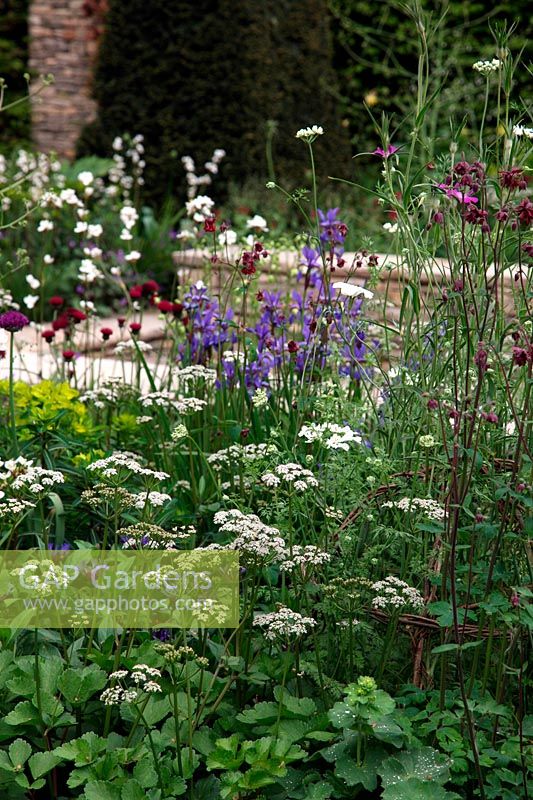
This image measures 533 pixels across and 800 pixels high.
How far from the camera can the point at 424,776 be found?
181 cm

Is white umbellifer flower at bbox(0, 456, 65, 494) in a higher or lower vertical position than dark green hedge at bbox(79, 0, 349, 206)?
lower

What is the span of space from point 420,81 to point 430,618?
4.12 feet

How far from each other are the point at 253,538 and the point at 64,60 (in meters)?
8.20

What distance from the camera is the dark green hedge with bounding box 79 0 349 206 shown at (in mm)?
7590

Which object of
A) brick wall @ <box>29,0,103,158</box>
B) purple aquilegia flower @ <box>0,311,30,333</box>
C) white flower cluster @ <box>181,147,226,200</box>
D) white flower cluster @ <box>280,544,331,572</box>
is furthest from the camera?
brick wall @ <box>29,0,103,158</box>

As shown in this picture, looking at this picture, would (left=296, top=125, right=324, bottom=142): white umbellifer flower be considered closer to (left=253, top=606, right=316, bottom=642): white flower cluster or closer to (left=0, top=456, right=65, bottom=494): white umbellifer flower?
(left=0, top=456, right=65, bottom=494): white umbellifer flower

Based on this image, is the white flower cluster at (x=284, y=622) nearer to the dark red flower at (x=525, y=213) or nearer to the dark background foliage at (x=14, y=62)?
the dark red flower at (x=525, y=213)

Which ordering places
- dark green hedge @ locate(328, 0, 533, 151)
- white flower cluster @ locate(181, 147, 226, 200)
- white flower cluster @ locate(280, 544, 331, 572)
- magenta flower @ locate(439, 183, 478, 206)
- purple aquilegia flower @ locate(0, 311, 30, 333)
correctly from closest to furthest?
magenta flower @ locate(439, 183, 478, 206), white flower cluster @ locate(280, 544, 331, 572), purple aquilegia flower @ locate(0, 311, 30, 333), white flower cluster @ locate(181, 147, 226, 200), dark green hedge @ locate(328, 0, 533, 151)

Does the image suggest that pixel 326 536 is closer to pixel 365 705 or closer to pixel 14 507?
pixel 365 705

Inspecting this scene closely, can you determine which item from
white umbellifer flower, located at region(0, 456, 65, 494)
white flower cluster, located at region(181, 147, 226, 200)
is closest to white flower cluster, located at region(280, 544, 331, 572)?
white umbellifer flower, located at region(0, 456, 65, 494)

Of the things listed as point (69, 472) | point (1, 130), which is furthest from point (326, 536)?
point (1, 130)

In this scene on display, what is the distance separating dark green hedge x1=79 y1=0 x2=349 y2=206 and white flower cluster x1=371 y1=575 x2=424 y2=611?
237 inches

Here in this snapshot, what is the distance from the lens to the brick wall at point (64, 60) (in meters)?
9.07

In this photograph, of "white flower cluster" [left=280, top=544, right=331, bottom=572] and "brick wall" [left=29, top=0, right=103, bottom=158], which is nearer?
"white flower cluster" [left=280, top=544, right=331, bottom=572]
